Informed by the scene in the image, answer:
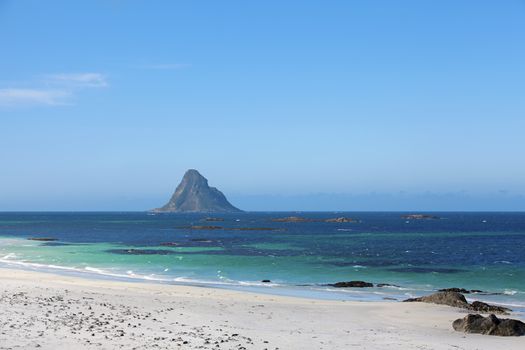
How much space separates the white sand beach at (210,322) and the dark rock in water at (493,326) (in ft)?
1.50

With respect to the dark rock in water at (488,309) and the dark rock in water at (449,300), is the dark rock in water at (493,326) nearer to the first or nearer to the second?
the dark rock in water at (488,309)

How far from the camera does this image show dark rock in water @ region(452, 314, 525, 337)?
62.6ft

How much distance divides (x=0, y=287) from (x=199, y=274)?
1710 cm

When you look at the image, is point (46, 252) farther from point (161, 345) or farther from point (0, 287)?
point (161, 345)

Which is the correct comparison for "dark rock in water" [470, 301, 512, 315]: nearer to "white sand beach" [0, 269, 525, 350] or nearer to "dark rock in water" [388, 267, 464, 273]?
"white sand beach" [0, 269, 525, 350]

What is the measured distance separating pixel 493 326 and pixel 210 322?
10.0 m

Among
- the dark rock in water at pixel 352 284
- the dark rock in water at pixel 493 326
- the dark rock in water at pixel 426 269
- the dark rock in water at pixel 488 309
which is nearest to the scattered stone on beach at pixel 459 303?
the dark rock in water at pixel 488 309

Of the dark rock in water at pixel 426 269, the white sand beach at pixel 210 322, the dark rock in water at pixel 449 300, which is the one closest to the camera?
the white sand beach at pixel 210 322

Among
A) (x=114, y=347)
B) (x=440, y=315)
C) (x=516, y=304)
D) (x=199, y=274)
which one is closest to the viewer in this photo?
(x=114, y=347)

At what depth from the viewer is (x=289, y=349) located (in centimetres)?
1539

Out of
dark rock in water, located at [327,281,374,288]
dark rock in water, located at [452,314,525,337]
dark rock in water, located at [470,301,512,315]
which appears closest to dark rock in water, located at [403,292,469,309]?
A: dark rock in water, located at [470,301,512,315]

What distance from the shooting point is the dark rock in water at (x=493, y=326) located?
Result: 1908 centimetres

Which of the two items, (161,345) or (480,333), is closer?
(161,345)

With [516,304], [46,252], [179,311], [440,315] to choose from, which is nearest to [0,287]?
[179,311]
